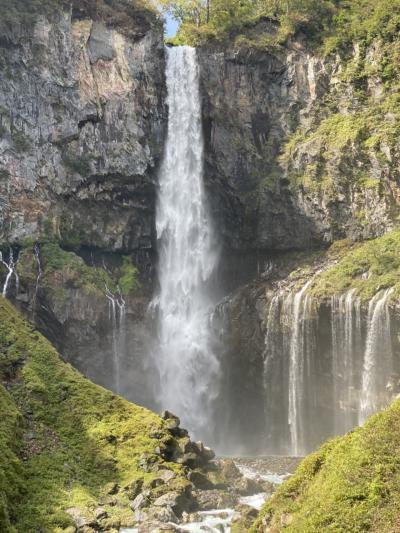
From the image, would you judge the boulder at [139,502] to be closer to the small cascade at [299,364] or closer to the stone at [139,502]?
the stone at [139,502]

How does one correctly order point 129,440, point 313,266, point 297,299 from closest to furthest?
point 129,440 < point 297,299 < point 313,266

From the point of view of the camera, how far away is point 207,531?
18531 mm

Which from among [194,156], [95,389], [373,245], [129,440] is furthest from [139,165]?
[129,440]

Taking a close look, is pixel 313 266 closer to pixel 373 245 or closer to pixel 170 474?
pixel 373 245

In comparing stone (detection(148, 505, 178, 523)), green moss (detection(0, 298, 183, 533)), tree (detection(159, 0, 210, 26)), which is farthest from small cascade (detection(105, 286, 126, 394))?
tree (detection(159, 0, 210, 26))

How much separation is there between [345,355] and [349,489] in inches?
844

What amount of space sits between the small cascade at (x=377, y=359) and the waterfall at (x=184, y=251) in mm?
11318

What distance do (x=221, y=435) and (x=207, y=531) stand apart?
18.9 meters

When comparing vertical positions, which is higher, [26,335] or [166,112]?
[166,112]

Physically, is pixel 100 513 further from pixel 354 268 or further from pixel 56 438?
pixel 354 268

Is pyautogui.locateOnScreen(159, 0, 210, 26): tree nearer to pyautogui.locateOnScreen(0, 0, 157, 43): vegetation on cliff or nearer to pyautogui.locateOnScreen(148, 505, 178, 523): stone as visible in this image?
pyautogui.locateOnScreen(0, 0, 157, 43): vegetation on cliff

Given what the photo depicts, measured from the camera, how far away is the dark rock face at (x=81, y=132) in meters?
38.6

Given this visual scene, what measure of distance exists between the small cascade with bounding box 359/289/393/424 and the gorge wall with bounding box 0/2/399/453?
2.44 m

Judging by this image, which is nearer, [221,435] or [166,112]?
[221,435]
